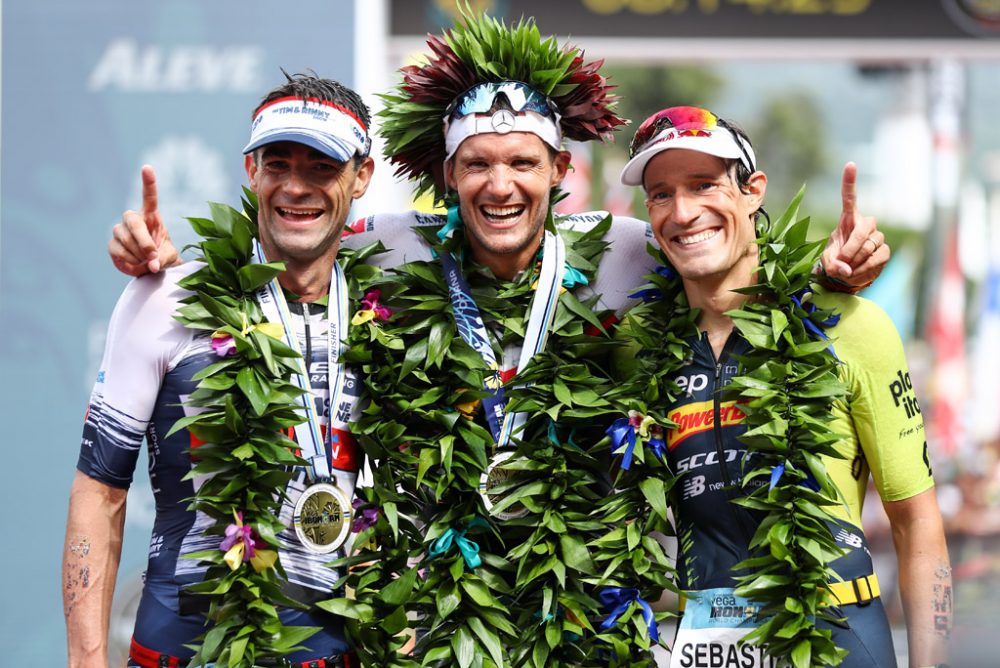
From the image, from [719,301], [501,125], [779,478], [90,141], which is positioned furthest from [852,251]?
[90,141]

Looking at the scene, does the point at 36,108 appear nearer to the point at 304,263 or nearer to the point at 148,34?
the point at 148,34

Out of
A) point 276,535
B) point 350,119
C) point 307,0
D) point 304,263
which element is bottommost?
point 276,535

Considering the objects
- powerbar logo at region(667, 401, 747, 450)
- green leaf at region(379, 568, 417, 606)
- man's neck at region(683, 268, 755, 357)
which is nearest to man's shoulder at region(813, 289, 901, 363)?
man's neck at region(683, 268, 755, 357)

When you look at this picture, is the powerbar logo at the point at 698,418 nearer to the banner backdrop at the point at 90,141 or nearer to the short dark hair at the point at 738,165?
the short dark hair at the point at 738,165

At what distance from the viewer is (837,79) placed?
11.6 meters

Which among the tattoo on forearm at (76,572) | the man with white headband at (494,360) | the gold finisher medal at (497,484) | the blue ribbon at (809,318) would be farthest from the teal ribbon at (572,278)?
the tattoo on forearm at (76,572)

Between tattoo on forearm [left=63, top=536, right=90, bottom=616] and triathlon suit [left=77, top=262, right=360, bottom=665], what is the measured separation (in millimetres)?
185

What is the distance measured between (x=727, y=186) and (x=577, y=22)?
14.2 ft

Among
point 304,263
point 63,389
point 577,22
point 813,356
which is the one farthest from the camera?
point 577,22

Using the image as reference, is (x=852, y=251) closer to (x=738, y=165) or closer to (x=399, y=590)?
(x=738, y=165)

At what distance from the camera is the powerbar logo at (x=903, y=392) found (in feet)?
11.7

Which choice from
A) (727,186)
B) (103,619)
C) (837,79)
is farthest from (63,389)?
(837,79)

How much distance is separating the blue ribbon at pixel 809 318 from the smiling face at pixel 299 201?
1.46 m

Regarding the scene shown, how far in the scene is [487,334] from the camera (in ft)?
12.8
